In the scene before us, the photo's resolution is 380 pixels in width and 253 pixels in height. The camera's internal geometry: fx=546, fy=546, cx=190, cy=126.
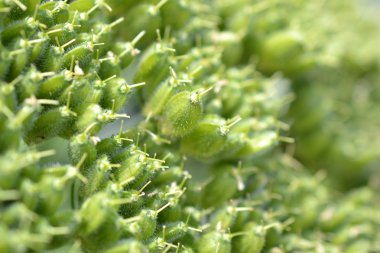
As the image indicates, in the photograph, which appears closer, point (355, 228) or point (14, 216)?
point (14, 216)

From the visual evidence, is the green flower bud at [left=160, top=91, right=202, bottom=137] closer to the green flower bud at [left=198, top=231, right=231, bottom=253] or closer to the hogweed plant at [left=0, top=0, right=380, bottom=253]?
the hogweed plant at [left=0, top=0, right=380, bottom=253]

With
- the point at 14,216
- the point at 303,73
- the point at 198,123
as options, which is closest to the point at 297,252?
the point at 198,123

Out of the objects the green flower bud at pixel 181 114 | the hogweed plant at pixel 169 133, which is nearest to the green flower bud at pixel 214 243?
the hogweed plant at pixel 169 133

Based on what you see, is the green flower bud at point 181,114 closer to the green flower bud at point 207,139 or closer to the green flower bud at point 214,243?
the green flower bud at point 207,139

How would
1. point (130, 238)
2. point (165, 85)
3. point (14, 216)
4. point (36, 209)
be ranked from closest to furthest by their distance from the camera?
point (14, 216) < point (36, 209) < point (130, 238) < point (165, 85)

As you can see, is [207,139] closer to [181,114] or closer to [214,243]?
[181,114]

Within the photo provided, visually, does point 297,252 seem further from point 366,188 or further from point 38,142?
point 38,142

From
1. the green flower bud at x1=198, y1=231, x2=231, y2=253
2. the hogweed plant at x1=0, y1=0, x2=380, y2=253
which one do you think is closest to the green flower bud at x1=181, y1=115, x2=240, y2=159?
the hogweed plant at x1=0, y1=0, x2=380, y2=253

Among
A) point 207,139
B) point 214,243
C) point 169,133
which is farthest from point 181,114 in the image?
point 214,243

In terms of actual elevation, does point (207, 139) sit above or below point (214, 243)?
above
